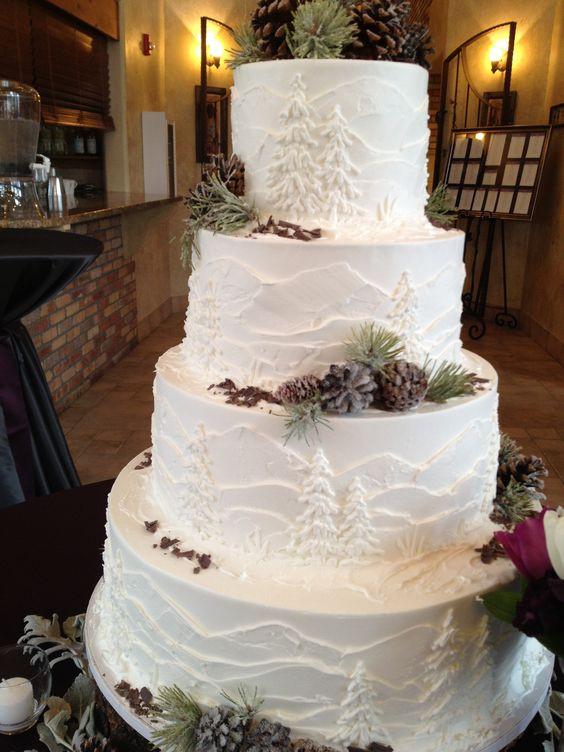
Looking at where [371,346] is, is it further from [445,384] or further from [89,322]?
[89,322]

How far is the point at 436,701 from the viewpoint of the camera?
1089 mm

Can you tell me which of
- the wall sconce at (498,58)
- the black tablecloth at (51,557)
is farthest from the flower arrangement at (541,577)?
the wall sconce at (498,58)

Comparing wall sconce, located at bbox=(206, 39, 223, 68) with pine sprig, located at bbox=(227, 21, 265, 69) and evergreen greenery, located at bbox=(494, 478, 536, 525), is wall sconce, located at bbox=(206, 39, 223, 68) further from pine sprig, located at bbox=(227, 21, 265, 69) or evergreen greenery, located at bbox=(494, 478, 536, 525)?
evergreen greenery, located at bbox=(494, 478, 536, 525)

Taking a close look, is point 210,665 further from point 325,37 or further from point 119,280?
point 119,280

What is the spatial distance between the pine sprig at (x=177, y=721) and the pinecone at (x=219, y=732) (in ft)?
0.06

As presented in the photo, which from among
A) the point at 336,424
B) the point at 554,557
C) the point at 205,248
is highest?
the point at 205,248

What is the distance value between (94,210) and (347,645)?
3344 millimetres

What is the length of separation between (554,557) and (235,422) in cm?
51

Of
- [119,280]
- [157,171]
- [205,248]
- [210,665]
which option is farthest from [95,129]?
[210,665]

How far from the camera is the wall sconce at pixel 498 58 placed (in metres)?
6.21

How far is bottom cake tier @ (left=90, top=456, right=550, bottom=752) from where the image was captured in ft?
3.36

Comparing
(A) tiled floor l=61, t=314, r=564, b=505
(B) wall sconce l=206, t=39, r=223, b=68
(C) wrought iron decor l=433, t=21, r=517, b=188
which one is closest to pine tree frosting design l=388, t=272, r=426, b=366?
(A) tiled floor l=61, t=314, r=564, b=505

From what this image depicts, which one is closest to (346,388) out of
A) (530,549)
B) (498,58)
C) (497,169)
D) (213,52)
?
(530,549)

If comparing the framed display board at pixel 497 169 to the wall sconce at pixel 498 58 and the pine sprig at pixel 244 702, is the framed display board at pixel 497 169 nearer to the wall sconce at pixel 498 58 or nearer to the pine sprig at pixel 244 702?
the wall sconce at pixel 498 58
